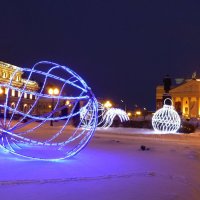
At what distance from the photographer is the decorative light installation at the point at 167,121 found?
37.2m

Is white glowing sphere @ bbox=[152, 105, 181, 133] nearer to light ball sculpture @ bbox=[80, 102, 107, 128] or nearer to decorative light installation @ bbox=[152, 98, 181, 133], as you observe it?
decorative light installation @ bbox=[152, 98, 181, 133]

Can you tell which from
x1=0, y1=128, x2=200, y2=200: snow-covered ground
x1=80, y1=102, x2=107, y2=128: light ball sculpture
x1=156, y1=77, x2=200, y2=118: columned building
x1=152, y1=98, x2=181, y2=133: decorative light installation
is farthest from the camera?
x1=156, y1=77, x2=200, y2=118: columned building

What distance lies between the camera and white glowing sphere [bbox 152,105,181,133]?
37156 mm

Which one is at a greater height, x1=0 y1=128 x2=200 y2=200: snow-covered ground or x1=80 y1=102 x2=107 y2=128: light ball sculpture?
x1=80 y1=102 x2=107 y2=128: light ball sculpture

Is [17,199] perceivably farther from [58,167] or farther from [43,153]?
[43,153]

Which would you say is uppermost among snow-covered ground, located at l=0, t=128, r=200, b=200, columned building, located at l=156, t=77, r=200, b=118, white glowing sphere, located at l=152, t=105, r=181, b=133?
columned building, located at l=156, t=77, r=200, b=118

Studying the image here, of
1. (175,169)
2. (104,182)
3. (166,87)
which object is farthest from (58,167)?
(166,87)

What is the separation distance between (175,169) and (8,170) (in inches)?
193

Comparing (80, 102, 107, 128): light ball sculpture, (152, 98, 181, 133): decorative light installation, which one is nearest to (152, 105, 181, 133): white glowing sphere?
(152, 98, 181, 133): decorative light installation

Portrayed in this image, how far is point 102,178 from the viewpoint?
11906 millimetres

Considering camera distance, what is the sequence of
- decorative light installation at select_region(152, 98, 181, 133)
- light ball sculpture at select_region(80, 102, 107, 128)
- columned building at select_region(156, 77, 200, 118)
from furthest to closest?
columned building at select_region(156, 77, 200, 118), decorative light installation at select_region(152, 98, 181, 133), light ball sculpture at select_region(80, 102, 107, 128)

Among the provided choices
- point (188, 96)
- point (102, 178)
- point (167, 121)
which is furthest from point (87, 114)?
point (188, 96)

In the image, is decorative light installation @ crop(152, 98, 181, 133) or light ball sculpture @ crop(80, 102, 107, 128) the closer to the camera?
light ball sculpture @ crop(80, 102, 107, 128)

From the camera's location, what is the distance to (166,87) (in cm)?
6956
